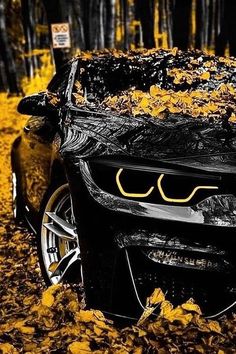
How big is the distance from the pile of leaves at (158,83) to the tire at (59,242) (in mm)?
753

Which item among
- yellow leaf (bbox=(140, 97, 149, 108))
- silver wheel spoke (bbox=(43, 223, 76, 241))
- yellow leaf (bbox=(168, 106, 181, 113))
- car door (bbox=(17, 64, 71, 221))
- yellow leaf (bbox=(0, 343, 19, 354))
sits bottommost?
yellow leaf (bbox=(0, 343, 19, 354))

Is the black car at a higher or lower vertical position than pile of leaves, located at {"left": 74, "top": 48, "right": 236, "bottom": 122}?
lower

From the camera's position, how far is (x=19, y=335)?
3.03m

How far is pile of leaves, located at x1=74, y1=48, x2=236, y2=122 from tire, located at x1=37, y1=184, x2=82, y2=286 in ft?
2.47

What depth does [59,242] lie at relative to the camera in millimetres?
3637

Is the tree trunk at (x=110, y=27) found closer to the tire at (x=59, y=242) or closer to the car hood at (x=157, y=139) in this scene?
the tire at (x=59, y=242)

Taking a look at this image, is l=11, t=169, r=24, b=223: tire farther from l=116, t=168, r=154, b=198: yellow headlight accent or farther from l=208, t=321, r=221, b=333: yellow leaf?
l=208, t=321, r=221, b=333: yellow leaf

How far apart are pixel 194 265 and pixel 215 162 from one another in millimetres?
540

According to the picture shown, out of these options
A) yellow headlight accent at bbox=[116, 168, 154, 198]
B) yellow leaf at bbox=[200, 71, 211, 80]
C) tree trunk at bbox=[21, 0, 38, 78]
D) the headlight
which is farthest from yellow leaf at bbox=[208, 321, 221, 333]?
tree trunk at bbox=[21, 0, 38, 78]

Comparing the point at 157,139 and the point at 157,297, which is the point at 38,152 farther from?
the point at 157,297

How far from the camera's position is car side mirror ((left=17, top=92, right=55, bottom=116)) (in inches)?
162

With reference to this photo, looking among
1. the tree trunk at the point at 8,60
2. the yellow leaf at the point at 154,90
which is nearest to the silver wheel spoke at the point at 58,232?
the yellow leaf at the point at 154,90

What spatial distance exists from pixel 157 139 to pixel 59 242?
1.14 meters

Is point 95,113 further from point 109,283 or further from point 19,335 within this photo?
point 19,335
